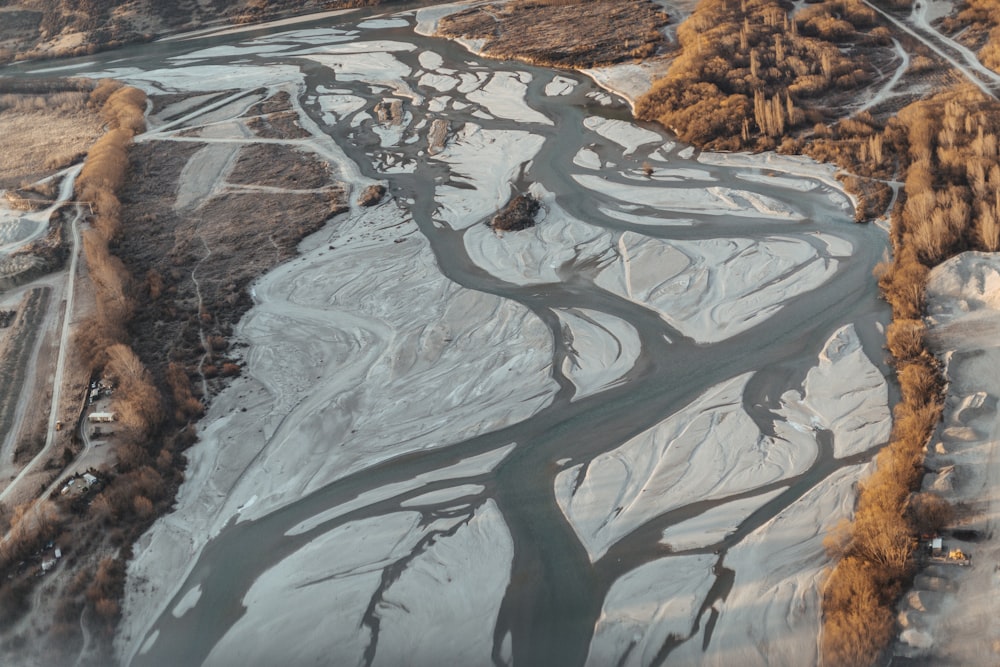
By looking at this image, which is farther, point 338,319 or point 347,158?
point 347,158

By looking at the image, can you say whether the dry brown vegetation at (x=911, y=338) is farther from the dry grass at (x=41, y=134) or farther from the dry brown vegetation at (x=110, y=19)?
the dry brown vegetation at (x=110, y=19)

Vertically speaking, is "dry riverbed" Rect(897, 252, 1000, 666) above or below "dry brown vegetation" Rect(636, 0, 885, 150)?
below

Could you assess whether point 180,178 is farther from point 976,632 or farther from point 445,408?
point 976,632

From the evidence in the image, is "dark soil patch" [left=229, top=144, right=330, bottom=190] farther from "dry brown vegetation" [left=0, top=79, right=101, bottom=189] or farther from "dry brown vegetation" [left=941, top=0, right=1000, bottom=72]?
"dry brown vegetation" [left=941, top=0, right=1000, bottom=72]

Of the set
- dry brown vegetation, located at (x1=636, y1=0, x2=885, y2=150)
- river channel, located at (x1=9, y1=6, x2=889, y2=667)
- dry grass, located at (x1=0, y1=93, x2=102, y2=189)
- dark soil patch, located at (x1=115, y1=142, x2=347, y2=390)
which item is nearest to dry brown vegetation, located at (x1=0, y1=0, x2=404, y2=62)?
dry grass, located at (x1=0, y1=93, x2=102, y2=189)

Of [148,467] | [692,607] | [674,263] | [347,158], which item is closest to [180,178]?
[347,158]
